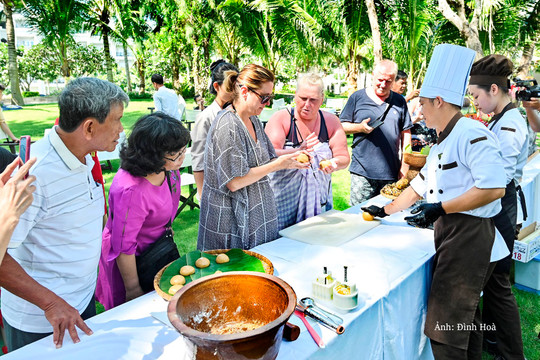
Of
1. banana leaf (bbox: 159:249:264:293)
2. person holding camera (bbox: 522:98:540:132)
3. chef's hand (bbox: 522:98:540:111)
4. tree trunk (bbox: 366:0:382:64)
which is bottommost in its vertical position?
banana leaf (bbox: 159:249:264:293)

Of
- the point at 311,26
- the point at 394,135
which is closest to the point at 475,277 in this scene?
the point at 394,135

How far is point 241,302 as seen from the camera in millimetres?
1258

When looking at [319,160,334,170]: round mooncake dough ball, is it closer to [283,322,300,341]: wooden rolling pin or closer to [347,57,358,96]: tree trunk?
[283,322,300,341]: wooden rolling pin

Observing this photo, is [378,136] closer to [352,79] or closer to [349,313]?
[349,313]

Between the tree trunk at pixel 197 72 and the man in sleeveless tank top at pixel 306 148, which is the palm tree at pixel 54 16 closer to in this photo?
the tree trunk at pixel 197 72

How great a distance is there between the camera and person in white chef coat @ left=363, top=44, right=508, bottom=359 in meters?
1.76

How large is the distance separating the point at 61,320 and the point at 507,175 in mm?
2567

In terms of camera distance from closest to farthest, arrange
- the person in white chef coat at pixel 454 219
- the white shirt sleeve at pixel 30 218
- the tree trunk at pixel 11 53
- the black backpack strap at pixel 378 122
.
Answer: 1. the white shirt sleeve at pixel 30 218
2. the person in white chef coat at pixel 454 219
3. the black backpack strap at pixel 378 122
4. the tree trunk at pixel 11 53

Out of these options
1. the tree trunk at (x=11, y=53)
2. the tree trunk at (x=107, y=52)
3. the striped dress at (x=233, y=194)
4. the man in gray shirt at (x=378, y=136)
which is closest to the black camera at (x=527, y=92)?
the man in gray shirt at (x=378, y=136)

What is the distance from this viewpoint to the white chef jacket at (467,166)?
1.66 meters

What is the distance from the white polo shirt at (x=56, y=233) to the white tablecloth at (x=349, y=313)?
0.19m

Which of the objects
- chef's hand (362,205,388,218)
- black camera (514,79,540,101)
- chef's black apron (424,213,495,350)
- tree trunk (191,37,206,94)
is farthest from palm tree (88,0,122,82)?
chef's black apron (424,213,495,350)

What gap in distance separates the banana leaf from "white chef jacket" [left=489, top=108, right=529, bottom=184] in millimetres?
1725

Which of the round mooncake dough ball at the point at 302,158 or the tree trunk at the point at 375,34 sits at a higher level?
the tree trunk at the point at 375,34
